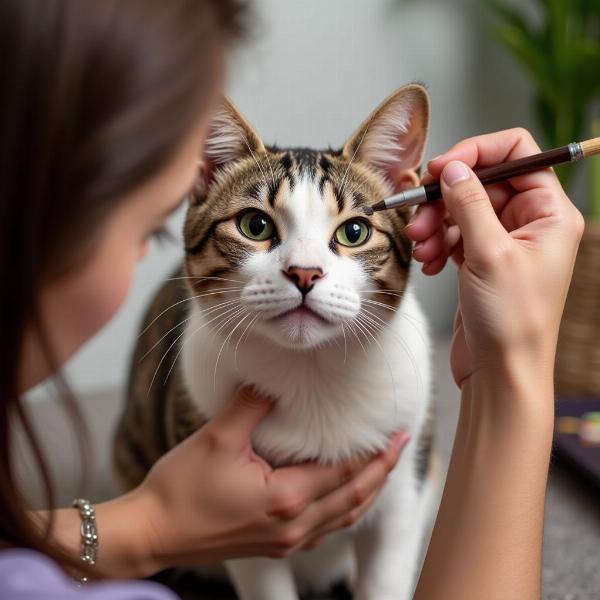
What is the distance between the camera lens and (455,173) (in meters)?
0.70

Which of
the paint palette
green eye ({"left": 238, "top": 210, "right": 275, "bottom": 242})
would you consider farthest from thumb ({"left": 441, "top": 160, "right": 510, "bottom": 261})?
the paint palette

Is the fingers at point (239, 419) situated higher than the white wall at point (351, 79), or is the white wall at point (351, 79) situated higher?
the white wall at point (351, 79)

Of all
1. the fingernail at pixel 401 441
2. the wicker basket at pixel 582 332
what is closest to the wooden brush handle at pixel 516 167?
the fingernail at pixel 401 441

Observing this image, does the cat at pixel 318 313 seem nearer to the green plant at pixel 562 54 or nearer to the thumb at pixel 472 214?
the thumb at pixel 472 214

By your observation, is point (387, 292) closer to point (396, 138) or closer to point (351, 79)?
point (396, 138)

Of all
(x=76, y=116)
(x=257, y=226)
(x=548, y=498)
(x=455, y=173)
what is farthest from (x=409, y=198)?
(x=548, y=498)

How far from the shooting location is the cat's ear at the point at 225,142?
0.87 meters

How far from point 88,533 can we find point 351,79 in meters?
1.45

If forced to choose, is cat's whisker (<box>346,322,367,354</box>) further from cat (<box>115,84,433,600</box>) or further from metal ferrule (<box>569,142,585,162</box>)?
metal ferrule (<box>569,142,585,162</box>)


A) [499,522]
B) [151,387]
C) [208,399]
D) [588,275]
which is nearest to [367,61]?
[588,275]

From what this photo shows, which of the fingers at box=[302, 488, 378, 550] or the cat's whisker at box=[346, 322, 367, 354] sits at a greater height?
the cat's whisker at box=[346, 322, 367, 354]

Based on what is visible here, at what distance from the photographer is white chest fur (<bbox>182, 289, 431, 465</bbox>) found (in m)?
0.88

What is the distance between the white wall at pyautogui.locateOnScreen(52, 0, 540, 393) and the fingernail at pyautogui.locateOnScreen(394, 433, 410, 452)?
3.53 ft

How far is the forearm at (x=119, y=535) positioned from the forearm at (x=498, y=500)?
0.34m
